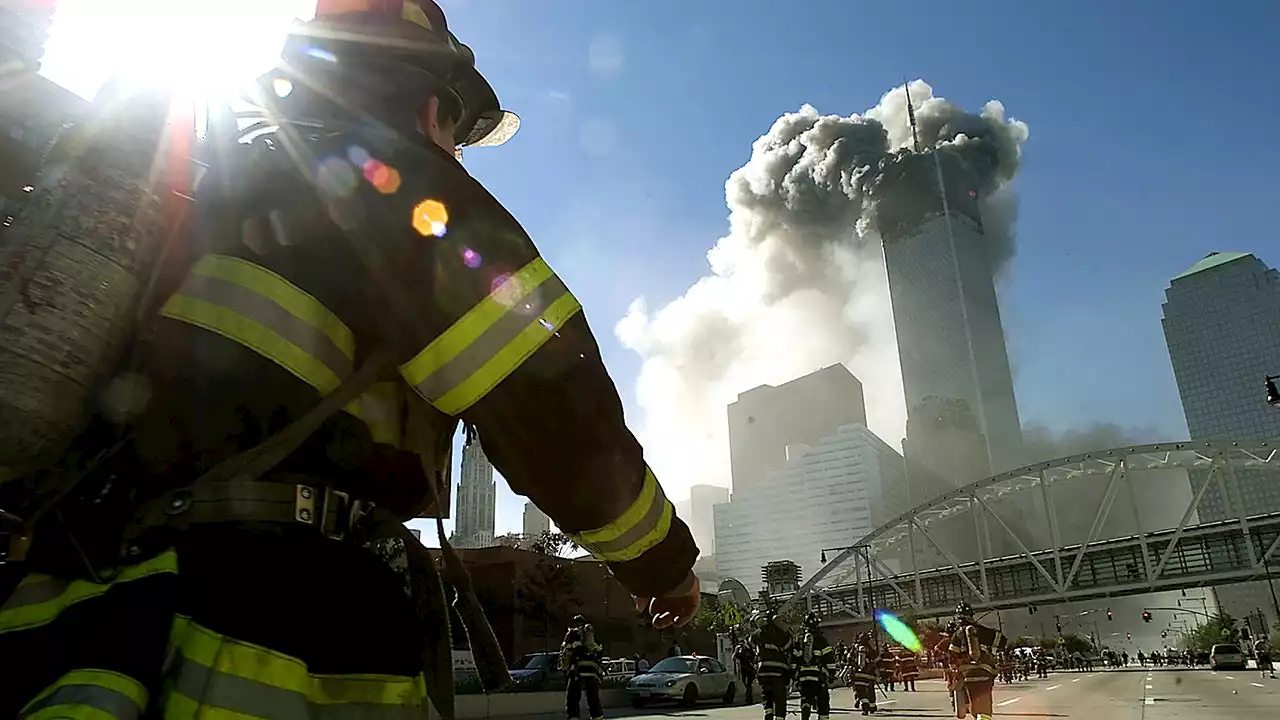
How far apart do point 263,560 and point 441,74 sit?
1.07 metres

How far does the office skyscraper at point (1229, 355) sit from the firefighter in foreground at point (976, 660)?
558ft

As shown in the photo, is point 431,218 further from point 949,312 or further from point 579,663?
point 949,312

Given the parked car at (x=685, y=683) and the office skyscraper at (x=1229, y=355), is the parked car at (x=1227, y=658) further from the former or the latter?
the office skyscraper at (x=1229, y=355)

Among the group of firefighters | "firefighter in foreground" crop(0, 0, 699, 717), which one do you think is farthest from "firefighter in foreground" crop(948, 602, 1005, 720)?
"firefighter in foreground" crop(0, 0, 699, 717)

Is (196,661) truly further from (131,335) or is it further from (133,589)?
(131,335)

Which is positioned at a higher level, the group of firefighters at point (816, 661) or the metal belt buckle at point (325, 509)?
the metal belt buckle at point (325, 509)

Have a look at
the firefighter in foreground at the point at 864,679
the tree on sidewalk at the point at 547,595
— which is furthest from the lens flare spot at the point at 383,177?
the tree on sidewalk at the point at 547,595

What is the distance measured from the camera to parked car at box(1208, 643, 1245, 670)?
161 ft

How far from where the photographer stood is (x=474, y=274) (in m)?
1.44

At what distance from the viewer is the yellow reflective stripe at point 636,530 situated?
162cm

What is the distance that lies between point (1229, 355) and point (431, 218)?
194m

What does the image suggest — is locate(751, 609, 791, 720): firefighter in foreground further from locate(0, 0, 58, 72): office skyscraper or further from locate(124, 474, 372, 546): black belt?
locate(124, 474, 372, 546): black belt

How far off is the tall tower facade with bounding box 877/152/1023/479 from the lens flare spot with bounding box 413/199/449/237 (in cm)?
18478

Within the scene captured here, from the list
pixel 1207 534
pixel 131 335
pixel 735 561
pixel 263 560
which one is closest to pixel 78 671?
Result: pixel 263 560
